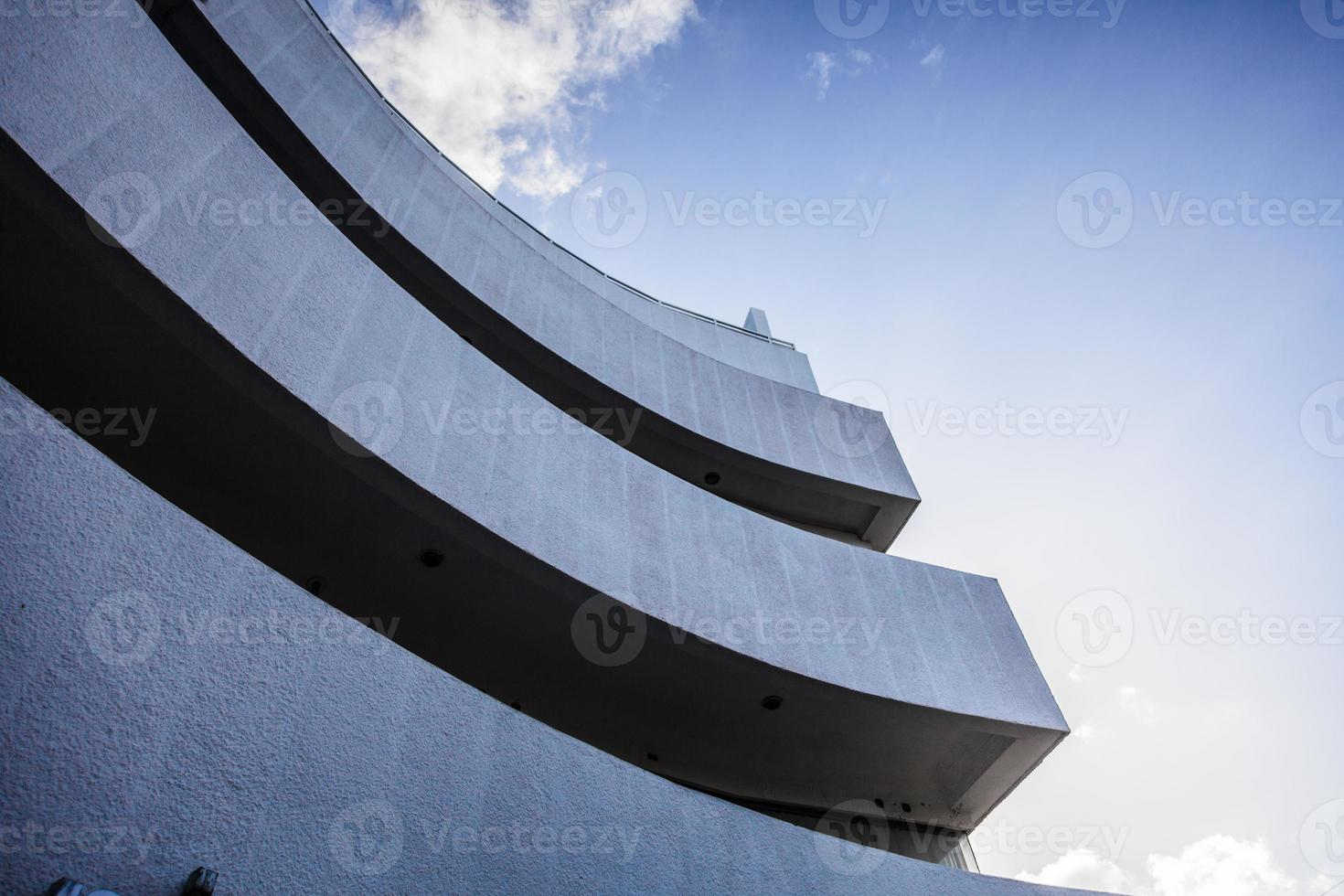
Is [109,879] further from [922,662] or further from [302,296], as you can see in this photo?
[922,662]

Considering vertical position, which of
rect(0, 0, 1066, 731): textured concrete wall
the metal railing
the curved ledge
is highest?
A: the metal railing

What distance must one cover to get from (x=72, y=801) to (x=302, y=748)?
2.94ft

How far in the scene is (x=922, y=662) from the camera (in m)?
8.71

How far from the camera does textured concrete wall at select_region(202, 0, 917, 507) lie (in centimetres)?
934

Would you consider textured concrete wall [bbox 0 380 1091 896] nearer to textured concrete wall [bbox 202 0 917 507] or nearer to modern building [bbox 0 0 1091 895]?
modern building [bbox 0 0 1091 895]

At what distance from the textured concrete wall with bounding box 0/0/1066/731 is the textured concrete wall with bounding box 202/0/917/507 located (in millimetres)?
2903

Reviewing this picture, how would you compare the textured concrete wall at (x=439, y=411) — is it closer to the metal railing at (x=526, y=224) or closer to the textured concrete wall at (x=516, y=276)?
the textured concrete wall at (x=516, y=276)

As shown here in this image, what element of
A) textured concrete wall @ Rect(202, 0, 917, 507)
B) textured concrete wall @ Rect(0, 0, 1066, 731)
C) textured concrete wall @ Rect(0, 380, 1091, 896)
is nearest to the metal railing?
textured concrete wall @ Rect(202, 0, 917, 507)

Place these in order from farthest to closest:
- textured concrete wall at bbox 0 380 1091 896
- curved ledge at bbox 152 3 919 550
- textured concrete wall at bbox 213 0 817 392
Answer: curved ledge at bbox 152 3 919 550
textured concrete wall at bbox 213 0 817 392
textured concrete wall at bbox 0 380 1091 896

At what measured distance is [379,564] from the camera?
22.4 ft

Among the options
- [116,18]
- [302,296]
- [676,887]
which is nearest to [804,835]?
[676,887]

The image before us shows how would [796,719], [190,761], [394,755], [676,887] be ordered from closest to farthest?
[190,761], [394,755], [676,887], [796,719]

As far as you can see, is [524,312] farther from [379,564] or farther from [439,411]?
[379,564]

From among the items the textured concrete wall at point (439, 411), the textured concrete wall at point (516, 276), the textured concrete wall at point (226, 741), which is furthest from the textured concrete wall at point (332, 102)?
the textured concrete wall at point (226, 741)
